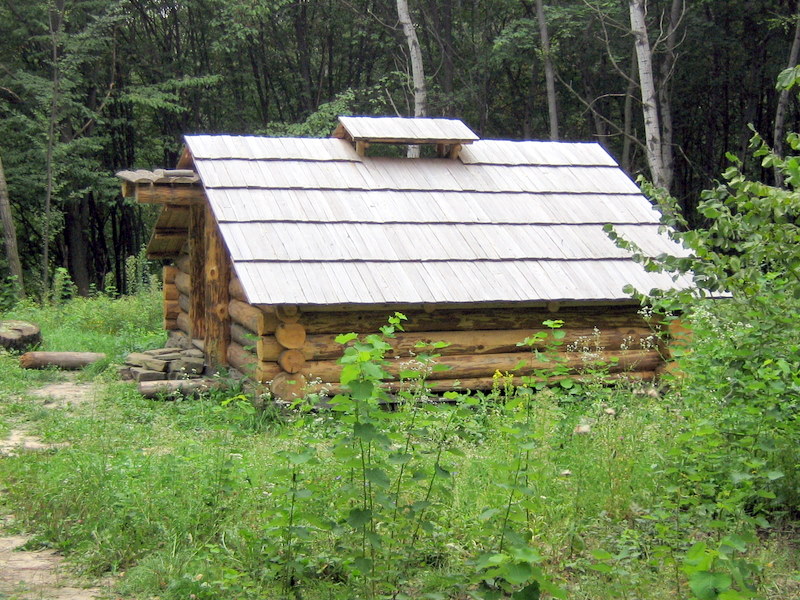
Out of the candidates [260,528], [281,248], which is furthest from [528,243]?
[260,528]

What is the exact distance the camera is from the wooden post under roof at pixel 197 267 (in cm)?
1124

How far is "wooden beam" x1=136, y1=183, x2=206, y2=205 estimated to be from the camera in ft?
32.3

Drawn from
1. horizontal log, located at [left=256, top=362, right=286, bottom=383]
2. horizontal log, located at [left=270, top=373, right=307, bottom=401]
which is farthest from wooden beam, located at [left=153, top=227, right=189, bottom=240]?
horizontal log, located at [left=270, top=373, right=307, bottom=401]

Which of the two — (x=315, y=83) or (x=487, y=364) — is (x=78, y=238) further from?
(x=487, y=364)

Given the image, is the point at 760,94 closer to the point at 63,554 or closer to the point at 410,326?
the point at 410,326

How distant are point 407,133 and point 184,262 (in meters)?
3.98

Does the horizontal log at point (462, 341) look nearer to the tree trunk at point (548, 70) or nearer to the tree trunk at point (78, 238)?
the tree trunk at point (548, 70)

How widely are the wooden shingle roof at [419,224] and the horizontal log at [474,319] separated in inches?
14.1

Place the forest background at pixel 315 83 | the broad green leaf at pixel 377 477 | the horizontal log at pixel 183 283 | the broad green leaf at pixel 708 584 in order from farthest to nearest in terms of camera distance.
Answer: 1. the forest background at pixel 315 83
2. the horizontal log at pixel 183 283
3. the broad green leaf at pixel 377 477
4. the broad green leaf at pixel 708 584

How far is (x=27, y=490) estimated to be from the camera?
18.5 feet

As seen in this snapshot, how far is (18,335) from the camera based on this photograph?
1230cm

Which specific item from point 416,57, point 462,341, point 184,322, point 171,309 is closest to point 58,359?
point 184,322

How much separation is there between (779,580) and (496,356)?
489 cm

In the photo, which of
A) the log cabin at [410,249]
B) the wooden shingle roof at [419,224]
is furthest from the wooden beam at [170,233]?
the wooden shingle roof at [419,224]
